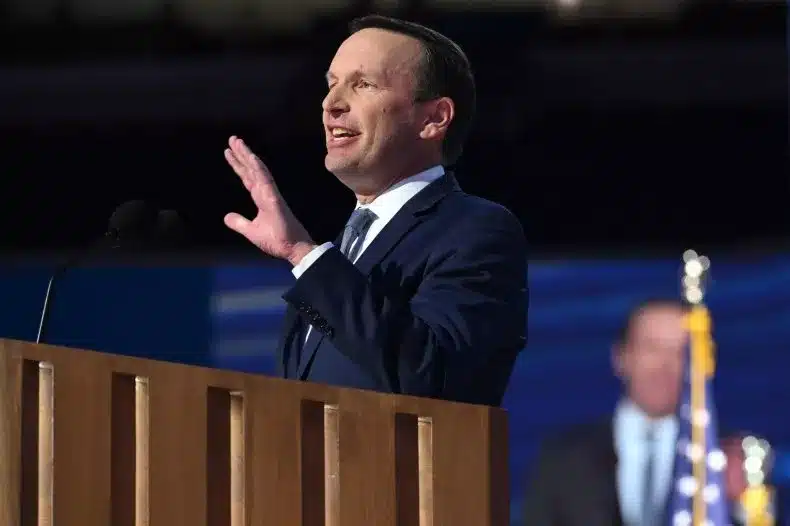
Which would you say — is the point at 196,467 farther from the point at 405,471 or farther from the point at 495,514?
the point at 495,514

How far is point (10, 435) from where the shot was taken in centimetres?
178

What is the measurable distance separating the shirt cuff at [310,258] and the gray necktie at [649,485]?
6.62ft

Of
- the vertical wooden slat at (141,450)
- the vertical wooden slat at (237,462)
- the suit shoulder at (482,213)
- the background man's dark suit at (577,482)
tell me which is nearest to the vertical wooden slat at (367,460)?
the vertical wooden slat at (237,462)

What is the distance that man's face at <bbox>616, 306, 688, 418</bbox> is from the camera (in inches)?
149

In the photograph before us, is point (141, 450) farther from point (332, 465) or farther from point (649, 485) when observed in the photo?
point (649, 485)

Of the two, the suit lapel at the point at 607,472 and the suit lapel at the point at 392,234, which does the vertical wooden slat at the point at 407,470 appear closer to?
the suit lapel at the point at 392,234

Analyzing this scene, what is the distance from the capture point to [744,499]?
12.2 feet

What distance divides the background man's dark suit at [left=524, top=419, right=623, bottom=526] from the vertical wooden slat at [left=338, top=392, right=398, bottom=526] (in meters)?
2.18

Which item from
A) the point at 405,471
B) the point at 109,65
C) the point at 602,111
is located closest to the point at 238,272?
the point at 109,65

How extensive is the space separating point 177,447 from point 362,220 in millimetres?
613

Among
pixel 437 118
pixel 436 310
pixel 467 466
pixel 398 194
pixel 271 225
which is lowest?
pixel 467 466

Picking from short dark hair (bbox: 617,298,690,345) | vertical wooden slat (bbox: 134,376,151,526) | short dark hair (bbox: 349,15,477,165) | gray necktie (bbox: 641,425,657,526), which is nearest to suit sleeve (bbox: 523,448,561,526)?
gray necktie (bbox: 641,425,657,526)

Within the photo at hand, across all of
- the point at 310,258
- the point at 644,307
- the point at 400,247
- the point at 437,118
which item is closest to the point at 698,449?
the point at 644,307

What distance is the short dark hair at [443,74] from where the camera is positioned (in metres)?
2.25
